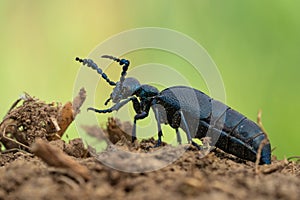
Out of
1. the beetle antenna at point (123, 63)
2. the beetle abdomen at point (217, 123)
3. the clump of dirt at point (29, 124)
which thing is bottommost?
the clump of dirt at point (29, 124)

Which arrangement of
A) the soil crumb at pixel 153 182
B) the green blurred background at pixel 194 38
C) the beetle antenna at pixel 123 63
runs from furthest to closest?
the green blurred background at pixel 194 38, the beetle antenna at pixel 123 63, the soil crumb at pixel 153 182

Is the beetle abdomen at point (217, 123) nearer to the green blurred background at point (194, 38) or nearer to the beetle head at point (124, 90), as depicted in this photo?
the beetle head at point (124, 90)

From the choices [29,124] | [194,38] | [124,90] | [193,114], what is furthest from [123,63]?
[194,38]

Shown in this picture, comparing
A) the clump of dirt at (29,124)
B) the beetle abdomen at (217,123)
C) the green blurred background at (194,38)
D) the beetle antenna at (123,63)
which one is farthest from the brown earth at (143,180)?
the green blurred background at (194,38)

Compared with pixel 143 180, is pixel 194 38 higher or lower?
higher

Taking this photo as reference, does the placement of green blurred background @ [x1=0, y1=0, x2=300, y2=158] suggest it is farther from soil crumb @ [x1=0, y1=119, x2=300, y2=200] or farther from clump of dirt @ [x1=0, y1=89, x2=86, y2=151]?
soil crumb @ [x1=0, y1=119, x2=300, y2=200]

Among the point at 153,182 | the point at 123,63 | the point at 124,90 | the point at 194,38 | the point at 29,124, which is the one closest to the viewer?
the point at 153,182

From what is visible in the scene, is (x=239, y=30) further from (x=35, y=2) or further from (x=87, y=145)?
(x=87, y=145)

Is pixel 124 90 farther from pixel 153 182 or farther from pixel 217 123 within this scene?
pixel 153 182

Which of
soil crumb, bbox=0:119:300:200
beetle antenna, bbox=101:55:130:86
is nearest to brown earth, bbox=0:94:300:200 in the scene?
soil crumb, bbox=0:119:300:200
